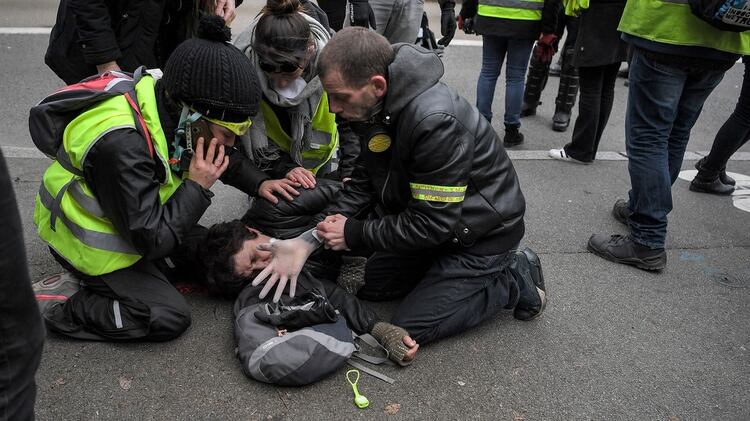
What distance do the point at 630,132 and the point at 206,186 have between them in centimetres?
208

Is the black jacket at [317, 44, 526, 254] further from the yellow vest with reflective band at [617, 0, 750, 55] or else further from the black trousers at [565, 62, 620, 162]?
the black trousers at [565, 62, 620, 162]

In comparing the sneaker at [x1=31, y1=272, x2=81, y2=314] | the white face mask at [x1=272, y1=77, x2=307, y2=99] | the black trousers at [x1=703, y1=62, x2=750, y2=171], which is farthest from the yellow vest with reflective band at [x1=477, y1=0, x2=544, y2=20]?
the sneaker at [x1=31, y1=272, x2=81, y2=314]

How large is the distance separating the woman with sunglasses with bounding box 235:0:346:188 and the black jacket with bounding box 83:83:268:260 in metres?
0.56

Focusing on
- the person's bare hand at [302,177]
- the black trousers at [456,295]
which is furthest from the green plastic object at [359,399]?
the person's bare hand at [302,177]

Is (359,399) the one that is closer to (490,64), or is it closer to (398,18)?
(398,18)

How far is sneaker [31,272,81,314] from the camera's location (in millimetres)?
2473

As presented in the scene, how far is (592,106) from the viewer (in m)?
4.37

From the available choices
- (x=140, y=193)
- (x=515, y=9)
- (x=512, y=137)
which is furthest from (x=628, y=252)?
(x=140, y=193)

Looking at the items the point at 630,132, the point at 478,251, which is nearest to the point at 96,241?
the point at 478,251

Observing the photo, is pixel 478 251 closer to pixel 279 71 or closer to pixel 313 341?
pixel 313 341

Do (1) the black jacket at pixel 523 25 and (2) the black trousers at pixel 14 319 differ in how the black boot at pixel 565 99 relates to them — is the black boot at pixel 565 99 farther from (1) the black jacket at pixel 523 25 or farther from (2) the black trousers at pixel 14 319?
(2) the black trousers at pixel 14 319

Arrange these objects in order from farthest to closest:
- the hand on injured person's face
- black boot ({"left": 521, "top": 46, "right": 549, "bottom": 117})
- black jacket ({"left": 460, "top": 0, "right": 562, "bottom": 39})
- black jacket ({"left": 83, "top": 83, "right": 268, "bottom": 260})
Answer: black boot ({"left": 521, "top": 46, "right": 549, "bottom": 117}) < black jacket ({"left": 460, "top": 0, "right": 562, "bottom": 39}) < the hand on injured person's face < black jacket ({"left": 83, "top": 83, "right": 268, "bottom": 260})

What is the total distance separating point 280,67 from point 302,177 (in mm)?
532

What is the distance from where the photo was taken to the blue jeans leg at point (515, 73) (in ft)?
15.2
